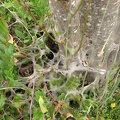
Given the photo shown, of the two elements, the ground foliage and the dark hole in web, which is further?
the dark hole in web

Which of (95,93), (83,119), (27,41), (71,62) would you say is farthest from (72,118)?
(27,41)

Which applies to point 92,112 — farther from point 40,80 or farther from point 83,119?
point 40,80

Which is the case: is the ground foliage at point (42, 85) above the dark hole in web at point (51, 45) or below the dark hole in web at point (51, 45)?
below

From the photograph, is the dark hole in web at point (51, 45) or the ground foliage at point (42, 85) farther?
the dark hole in web at point (51, 45)

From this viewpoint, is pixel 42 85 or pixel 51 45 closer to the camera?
pixel 42 85

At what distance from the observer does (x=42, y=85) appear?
1291mm

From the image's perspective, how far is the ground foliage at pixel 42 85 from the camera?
1.15 metres

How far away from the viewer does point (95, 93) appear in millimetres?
1325

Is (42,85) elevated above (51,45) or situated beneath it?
situated beneath

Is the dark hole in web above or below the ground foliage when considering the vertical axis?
above

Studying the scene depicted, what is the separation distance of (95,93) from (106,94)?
0.18 feet

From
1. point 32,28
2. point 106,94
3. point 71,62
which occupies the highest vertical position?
point 32,28

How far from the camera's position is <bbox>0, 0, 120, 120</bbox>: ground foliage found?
115 cm

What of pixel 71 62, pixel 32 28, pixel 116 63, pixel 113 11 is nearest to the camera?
pixel 113 11
